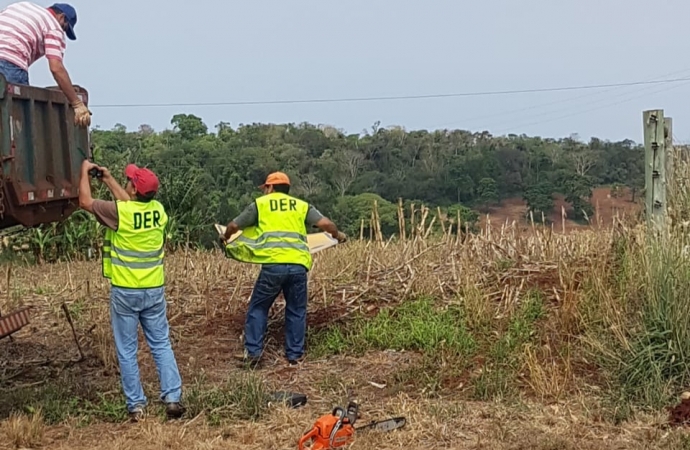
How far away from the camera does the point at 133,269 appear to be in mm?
6793

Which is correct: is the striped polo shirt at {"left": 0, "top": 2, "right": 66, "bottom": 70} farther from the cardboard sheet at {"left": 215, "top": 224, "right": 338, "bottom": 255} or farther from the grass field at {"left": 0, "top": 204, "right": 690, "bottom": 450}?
the cardboard sheet at {"left": 215, "top": 224, "right": 338, "bottom": 255}

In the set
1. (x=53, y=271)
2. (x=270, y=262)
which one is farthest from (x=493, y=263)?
(x=53, y=271)

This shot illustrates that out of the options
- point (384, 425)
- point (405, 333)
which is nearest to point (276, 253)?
point (405, 333)

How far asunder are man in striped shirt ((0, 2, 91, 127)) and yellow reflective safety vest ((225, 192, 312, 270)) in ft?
7.36

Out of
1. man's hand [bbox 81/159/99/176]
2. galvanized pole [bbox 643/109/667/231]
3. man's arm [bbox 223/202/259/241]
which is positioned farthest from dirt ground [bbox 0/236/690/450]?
galvanized pole [bbox 643/109/667/231]

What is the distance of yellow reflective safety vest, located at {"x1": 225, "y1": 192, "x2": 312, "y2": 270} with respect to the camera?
852 centimetres

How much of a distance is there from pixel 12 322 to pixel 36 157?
1162mm

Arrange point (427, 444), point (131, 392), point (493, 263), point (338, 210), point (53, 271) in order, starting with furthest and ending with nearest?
point (338, 210)
point (53, 271)
point (493, 263)
point (131, 392)
point (427, 444)

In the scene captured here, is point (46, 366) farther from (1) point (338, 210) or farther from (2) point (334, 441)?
(1) point (338, 210)

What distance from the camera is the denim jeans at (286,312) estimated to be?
862cm

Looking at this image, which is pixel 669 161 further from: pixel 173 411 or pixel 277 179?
pixel 173 411

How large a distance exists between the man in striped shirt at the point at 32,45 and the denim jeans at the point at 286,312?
8.58 feet

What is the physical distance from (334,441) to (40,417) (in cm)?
228

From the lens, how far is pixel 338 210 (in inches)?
A: 691
